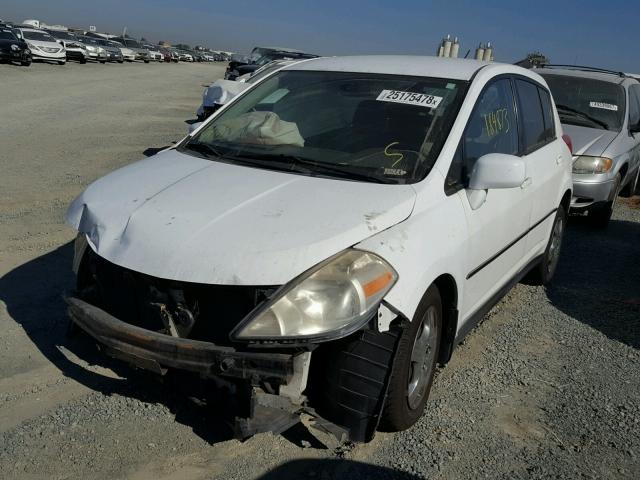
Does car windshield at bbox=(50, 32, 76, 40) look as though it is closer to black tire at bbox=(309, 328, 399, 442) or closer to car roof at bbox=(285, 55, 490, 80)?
car roof at bbox=(285, 55, 490, 80)

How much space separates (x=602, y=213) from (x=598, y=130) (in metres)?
1.13

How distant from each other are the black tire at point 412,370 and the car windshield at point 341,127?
681 mm

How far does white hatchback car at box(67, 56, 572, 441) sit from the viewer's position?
261cm

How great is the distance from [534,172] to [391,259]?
217cm

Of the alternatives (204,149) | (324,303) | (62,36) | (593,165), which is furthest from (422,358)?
(62,36)

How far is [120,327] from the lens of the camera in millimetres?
2818

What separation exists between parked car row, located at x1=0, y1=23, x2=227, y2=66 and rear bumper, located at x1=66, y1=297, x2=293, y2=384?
29.0 meters

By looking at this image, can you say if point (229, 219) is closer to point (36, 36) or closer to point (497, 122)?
point (497, 122)

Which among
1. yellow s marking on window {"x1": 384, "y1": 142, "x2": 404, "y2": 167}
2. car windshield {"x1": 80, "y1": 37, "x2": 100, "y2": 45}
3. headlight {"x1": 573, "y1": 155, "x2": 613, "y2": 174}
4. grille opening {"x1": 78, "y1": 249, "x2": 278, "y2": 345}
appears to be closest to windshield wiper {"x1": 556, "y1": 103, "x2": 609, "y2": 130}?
headlight {"x1": 573, "y1": 155, "x2": 613, "y2": 174}

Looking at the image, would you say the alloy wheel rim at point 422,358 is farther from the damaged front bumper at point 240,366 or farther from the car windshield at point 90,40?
the car windshield at point 90,40

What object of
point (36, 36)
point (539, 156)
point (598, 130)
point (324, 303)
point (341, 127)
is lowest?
point (36, 36)

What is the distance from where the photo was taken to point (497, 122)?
4.04m

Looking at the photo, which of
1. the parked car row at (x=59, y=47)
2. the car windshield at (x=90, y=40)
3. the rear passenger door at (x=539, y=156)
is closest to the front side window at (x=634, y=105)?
the rear passenger door at (x=539, y=156)

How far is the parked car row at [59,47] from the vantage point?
2838cm
